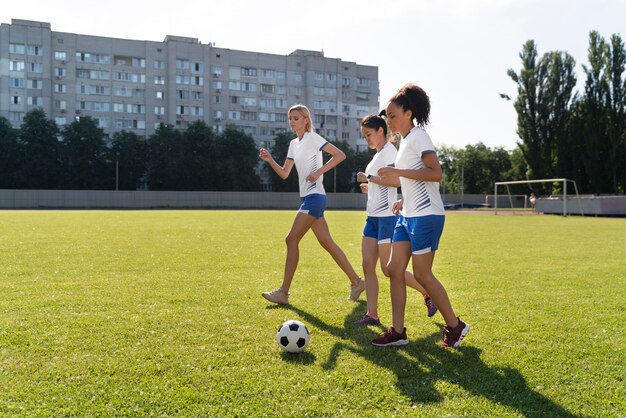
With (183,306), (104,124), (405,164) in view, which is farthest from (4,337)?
(104,124)

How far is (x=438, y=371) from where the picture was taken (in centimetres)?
376

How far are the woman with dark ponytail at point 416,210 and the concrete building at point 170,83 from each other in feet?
255

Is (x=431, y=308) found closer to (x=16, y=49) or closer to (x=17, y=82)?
(x=17, y=82)

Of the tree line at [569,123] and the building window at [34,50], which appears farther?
the building window at [34,50]

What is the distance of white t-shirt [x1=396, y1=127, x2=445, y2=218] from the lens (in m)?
4.20

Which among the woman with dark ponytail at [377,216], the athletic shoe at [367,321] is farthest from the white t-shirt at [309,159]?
the athletic shoe at [367,321]

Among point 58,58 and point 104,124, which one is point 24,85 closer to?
point 58,58

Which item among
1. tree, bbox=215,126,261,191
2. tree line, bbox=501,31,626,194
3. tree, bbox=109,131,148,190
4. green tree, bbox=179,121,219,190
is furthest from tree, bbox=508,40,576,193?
tree, bbox=109,131,148,190

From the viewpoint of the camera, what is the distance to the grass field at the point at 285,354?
10.3 feet

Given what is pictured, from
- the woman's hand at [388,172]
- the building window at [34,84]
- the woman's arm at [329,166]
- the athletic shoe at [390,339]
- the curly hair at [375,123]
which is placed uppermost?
the building window at [34,84]

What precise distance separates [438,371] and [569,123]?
57.7 meters

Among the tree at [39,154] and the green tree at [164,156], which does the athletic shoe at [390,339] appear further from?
the tree at [39,154]

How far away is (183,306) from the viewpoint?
Result: 228 inches

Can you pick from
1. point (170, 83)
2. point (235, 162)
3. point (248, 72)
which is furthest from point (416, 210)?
point (248, 72)
